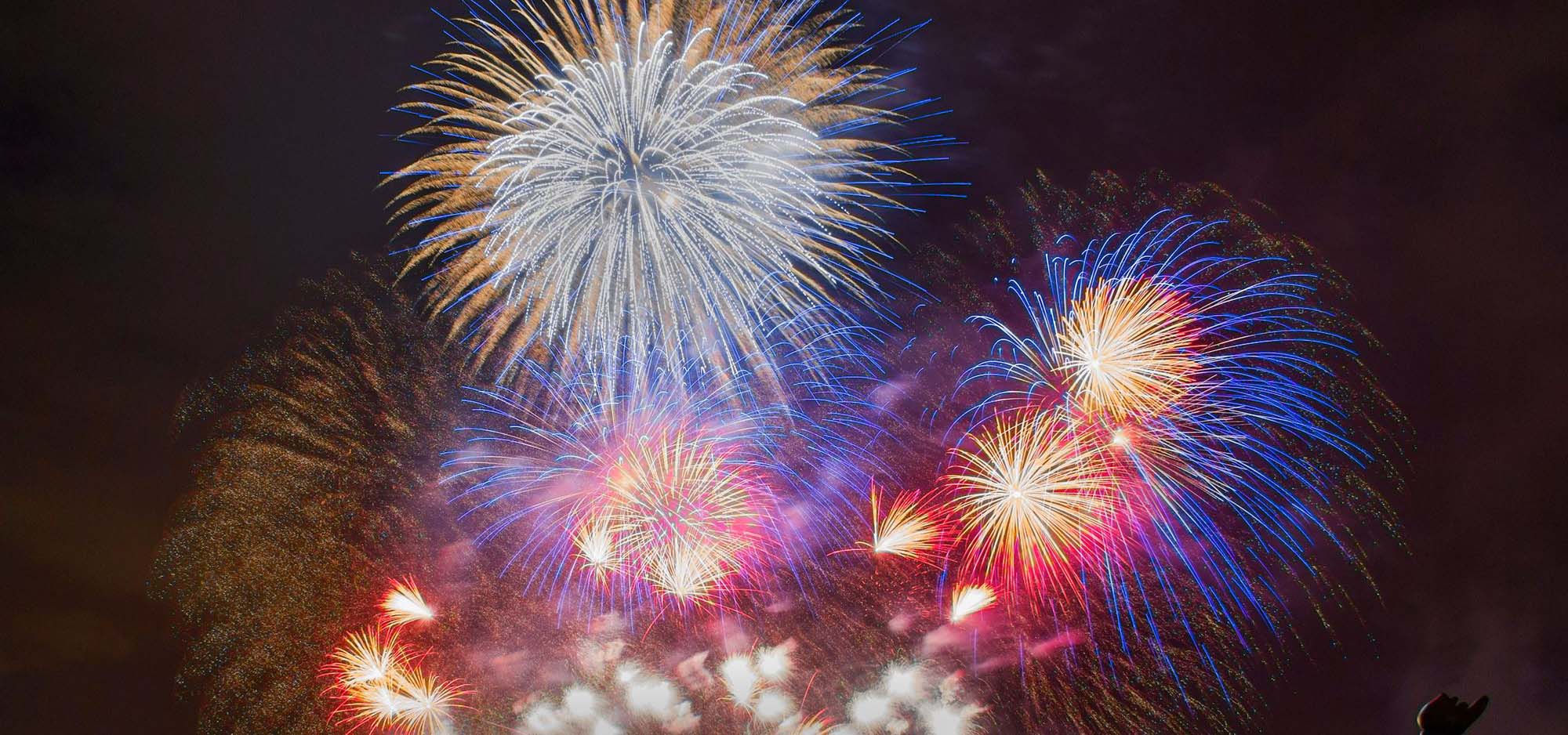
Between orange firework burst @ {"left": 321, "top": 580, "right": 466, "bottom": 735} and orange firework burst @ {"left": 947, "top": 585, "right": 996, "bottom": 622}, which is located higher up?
orange firework burst @ {"left": 321, "top": 580, "right": 466, "bottom": 735}

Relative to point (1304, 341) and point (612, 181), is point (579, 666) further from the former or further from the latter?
point (1304, 341)

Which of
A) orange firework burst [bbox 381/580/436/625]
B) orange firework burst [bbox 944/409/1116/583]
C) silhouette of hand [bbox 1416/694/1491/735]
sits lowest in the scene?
silhouette of hand [bbox 1416/694/1491/735]

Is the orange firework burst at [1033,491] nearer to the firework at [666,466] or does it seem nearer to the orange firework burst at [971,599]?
the orange firework burst at [971,599]

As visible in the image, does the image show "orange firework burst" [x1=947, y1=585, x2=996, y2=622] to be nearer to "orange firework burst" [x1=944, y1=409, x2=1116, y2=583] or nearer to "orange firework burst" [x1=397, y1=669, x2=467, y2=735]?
"orange firework burst" [x1=944, y1=409, x2=1116, y2=583]

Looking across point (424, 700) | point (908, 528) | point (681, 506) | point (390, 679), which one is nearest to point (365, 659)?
point (390, 679)

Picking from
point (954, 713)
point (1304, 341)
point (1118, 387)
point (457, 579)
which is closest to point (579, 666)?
point (457, 579)

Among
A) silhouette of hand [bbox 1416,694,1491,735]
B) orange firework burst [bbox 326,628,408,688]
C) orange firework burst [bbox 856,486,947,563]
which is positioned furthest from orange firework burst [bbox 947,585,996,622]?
orange firework burst [bbox 326,628,408,688]
